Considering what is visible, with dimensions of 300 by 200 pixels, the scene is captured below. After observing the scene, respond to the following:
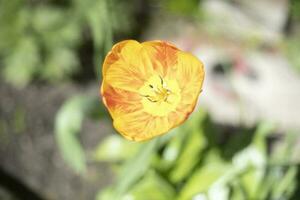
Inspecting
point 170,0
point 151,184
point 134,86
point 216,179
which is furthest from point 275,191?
point 170,0

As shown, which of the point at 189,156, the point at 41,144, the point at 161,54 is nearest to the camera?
the point at 161,54

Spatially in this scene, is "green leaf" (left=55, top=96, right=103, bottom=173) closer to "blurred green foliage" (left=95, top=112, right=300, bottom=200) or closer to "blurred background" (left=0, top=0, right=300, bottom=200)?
"blurred green foliage" (left=95, top=112, right=300, bottom=200)

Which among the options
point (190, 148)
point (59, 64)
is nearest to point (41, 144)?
point (59, 64)

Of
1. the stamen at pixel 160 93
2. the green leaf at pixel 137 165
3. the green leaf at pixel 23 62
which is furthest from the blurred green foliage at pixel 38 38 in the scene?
the stamen at pixel 160 93

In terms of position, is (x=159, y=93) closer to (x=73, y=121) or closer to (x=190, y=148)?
(x=73, y=121)

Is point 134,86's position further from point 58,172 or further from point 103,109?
point 58,172

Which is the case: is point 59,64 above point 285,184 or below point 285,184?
below

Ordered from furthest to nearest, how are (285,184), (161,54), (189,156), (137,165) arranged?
(189,156)
(285,184)
(137,165)
(161,54)

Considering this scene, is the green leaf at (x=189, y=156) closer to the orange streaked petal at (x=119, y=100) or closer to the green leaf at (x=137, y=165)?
the green leaf at (x=137, y=165)
